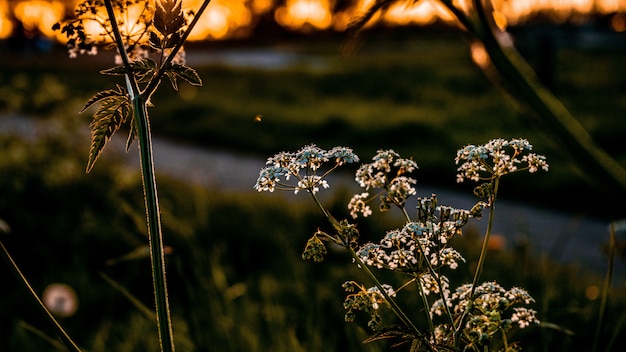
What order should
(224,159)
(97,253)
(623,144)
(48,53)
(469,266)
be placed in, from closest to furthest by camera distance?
(469,266)
(97,253)
(623,144)
(224,159)
(48,53)

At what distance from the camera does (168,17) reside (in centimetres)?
71

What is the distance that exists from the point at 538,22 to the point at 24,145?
9896 mm

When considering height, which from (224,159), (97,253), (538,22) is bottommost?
(97,253)

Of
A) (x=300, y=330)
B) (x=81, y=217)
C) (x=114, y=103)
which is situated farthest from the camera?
(x=81, y=217)

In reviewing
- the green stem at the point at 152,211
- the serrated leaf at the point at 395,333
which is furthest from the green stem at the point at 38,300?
the serrated leaf at the point at 395,333

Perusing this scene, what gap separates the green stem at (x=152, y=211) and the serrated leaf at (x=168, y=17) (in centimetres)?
8

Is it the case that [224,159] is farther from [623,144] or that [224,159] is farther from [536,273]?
[536,273]

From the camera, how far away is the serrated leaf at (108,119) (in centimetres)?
75

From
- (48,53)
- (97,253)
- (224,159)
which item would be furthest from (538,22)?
(48,53)

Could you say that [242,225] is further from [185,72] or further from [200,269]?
[185,72]

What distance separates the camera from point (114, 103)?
2.53 feet

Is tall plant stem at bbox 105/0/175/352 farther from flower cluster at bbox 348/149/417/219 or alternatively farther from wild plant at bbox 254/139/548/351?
flower cluster at bbox 348/149/417/219

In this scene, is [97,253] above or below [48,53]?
below

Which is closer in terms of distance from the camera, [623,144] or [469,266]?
[469,266]
